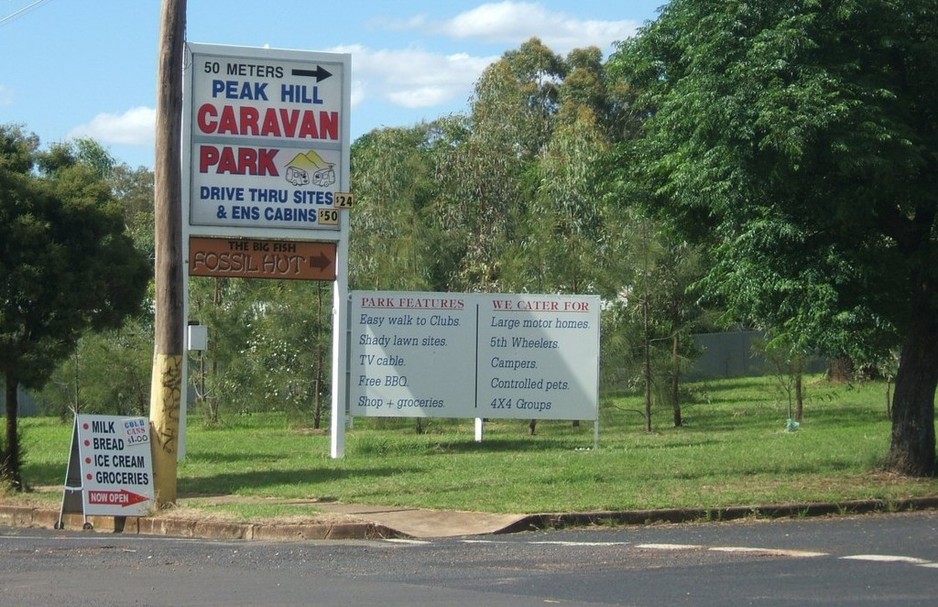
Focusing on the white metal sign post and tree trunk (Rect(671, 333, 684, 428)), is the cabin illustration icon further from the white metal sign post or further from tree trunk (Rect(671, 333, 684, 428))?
tree trunk (Rect(671, 333, 684, 428))

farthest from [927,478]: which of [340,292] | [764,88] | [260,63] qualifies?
[260,63]

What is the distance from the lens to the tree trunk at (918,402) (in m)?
15.5

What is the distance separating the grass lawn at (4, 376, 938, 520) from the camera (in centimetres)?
1449

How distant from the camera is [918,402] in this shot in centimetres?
1552

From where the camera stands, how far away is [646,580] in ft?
31.2

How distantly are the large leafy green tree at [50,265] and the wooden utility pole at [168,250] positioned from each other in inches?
82.8

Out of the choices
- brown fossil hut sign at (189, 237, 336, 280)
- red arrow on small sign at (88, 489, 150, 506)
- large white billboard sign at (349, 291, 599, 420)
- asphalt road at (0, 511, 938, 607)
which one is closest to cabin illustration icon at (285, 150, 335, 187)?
brown fossil hut sign at (189, 237, 336, 280)

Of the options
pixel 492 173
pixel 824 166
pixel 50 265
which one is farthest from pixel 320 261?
pixel 492 173

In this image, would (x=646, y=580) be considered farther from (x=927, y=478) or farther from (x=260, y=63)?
(x=260, y=63)

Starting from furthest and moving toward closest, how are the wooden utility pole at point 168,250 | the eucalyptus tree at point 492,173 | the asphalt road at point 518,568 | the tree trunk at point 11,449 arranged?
the eucalyptus tree at point 492,173 < the tree trunk at point 11,449 < the wooden utility pole at point 168,250 < the asphalt road at point 518,568

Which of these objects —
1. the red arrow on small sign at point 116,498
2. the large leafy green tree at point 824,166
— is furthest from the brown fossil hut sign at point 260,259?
the large leafy green tree at point 824,166

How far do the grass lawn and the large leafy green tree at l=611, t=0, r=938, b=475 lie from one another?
1.92 meters

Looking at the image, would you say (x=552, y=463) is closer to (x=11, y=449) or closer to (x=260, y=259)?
(x=260, y=259)

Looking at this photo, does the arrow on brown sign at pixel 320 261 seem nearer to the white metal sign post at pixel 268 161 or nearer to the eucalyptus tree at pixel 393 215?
the white metal sign post at pixel 268 161
